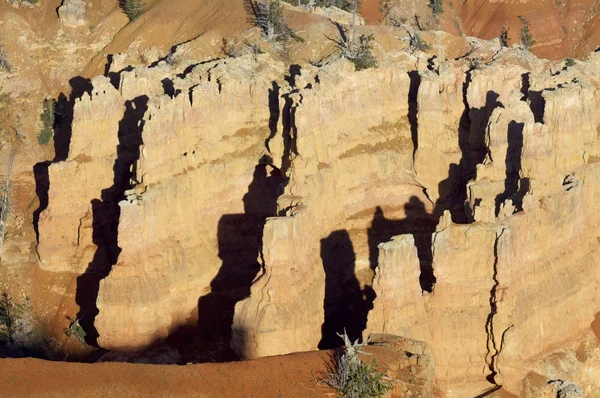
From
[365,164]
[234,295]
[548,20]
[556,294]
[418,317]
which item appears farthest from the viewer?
[548,20]

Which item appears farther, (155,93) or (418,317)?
(155,93)

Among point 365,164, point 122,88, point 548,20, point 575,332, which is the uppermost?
point 548,20

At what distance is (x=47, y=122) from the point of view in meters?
72.6

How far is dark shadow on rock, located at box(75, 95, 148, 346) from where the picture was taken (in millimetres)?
55312

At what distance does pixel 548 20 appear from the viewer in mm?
103500

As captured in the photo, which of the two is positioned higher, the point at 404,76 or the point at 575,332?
the point at 404,76

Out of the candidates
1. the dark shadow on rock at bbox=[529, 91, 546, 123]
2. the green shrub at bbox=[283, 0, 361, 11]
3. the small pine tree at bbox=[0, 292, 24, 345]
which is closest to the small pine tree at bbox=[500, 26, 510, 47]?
the green shrub at bbox=[283, 0, 361, 11]

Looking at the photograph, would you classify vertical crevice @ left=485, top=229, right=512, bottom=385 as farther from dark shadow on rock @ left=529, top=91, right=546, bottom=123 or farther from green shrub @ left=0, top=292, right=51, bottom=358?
green shrub @ left=0, top=292, right=51, bottom=358

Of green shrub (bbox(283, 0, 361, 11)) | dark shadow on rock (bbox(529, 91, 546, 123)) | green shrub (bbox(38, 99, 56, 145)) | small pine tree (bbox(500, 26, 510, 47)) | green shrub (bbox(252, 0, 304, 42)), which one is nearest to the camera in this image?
dark shadow on rock (bbox(529, 91, 546, 123))

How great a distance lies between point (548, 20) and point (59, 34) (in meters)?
42.8

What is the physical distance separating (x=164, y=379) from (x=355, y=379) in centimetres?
581

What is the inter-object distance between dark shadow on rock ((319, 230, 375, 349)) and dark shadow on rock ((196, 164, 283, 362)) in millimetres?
3009

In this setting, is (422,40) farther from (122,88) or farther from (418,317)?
(418,317)

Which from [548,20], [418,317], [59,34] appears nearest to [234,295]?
[418,317]
